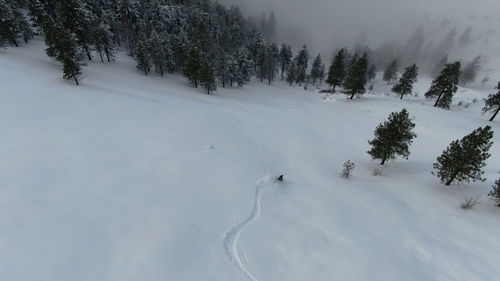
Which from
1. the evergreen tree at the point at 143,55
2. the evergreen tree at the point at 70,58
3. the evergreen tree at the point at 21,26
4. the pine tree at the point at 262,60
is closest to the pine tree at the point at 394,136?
the evergreen tree at the point at 70,58

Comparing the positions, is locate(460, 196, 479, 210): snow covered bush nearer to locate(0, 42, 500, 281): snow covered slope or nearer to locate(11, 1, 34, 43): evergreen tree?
locate(0, 42, 500, 281): snow covered slope

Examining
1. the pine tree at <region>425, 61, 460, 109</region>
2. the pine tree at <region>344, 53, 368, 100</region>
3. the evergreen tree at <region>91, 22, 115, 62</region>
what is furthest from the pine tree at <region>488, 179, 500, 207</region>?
the evergreen tree at <region>91, 22, 115, 62</region>

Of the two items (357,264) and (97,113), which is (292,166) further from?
(97,113)

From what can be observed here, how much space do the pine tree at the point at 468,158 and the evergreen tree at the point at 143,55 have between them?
50.4 metres

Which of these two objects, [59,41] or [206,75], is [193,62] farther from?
[59,41]

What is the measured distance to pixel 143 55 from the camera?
4559cm

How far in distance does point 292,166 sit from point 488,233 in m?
11.1

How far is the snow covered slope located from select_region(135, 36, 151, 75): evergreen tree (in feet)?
80.4

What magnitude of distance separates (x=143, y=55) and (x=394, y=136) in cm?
4729

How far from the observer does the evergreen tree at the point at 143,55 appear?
45281 millimetres

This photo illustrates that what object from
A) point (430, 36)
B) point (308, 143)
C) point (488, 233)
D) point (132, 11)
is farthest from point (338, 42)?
point (488, 233)

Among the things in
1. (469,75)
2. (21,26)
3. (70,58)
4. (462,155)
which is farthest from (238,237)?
(469,75)

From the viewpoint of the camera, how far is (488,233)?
34.2ft

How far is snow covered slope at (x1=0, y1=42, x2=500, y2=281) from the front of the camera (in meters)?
8.54
